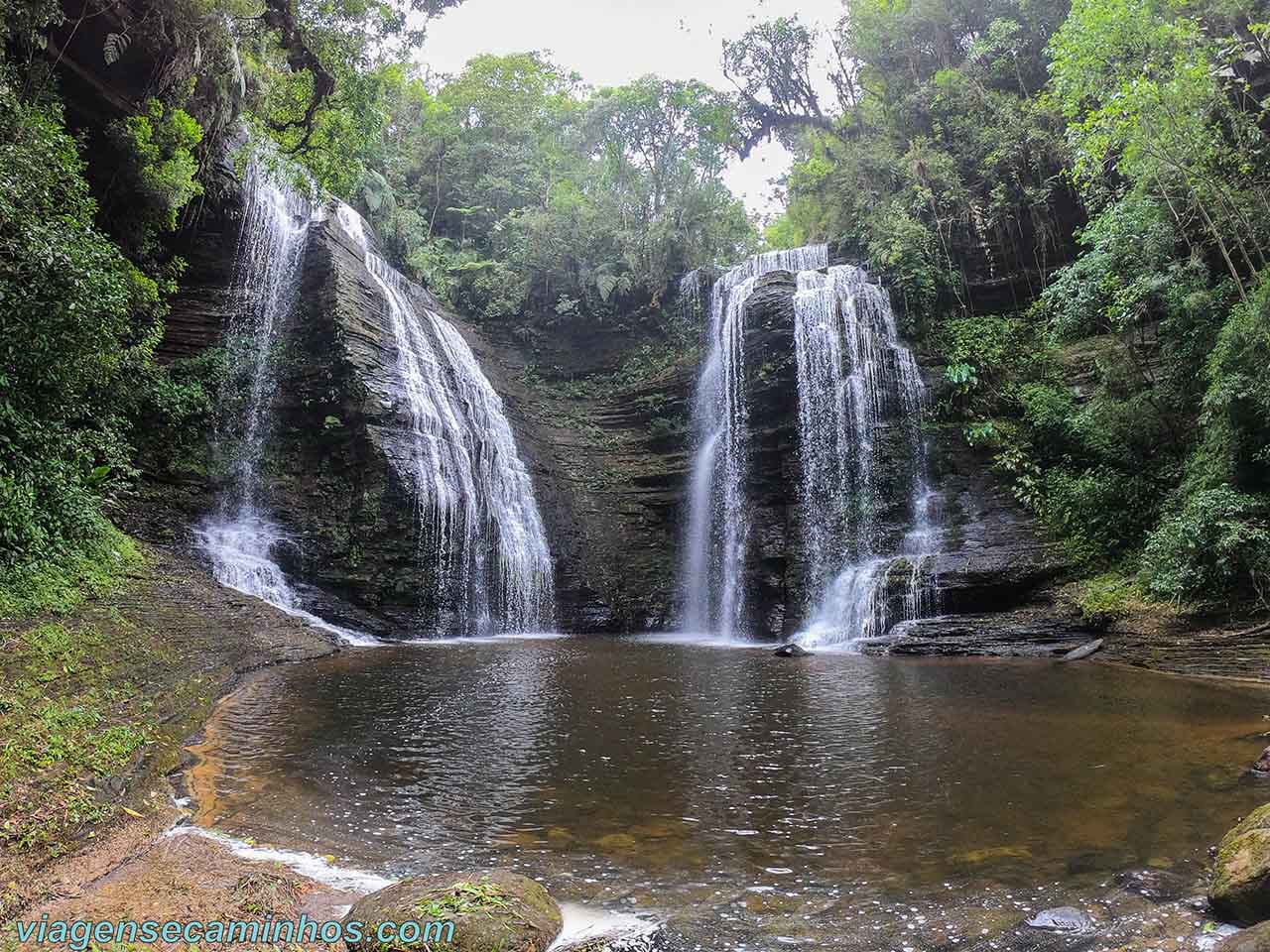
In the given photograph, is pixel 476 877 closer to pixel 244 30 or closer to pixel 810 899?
pixel 810 899

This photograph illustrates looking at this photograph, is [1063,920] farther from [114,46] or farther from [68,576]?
[114,46]

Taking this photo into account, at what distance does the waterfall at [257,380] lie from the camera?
1476 cm

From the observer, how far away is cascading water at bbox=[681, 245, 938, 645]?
16.9m

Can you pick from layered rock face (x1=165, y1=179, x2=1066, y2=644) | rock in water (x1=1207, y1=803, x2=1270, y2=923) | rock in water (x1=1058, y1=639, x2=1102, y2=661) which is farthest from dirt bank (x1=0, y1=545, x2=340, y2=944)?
rock in water (x1=1058, y1=639, x2=1102, y2=661)

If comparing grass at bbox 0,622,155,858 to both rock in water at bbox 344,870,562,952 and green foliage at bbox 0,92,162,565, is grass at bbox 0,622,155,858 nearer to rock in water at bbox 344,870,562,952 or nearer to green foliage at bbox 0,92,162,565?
rock in water at bbox 344,870,562,952

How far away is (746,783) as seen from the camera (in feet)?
17.1

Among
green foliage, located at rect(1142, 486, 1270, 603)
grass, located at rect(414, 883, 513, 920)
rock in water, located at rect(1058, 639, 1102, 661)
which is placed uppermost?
green foliage, located at rect(1142, 486, 1270, 603)

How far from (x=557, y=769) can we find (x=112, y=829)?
2.73 m

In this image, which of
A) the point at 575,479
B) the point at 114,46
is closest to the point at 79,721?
the point at 114,46

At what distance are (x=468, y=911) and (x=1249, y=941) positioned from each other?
2978mm

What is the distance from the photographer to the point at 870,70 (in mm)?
25250

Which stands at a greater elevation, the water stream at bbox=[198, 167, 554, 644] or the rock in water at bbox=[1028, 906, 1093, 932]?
the water stream at bbox=[198, 167, 554, 644]

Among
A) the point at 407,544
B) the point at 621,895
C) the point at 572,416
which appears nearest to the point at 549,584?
the point at 407,544

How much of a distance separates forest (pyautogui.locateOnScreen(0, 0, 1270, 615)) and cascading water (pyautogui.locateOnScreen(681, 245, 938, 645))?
140 centimetres
